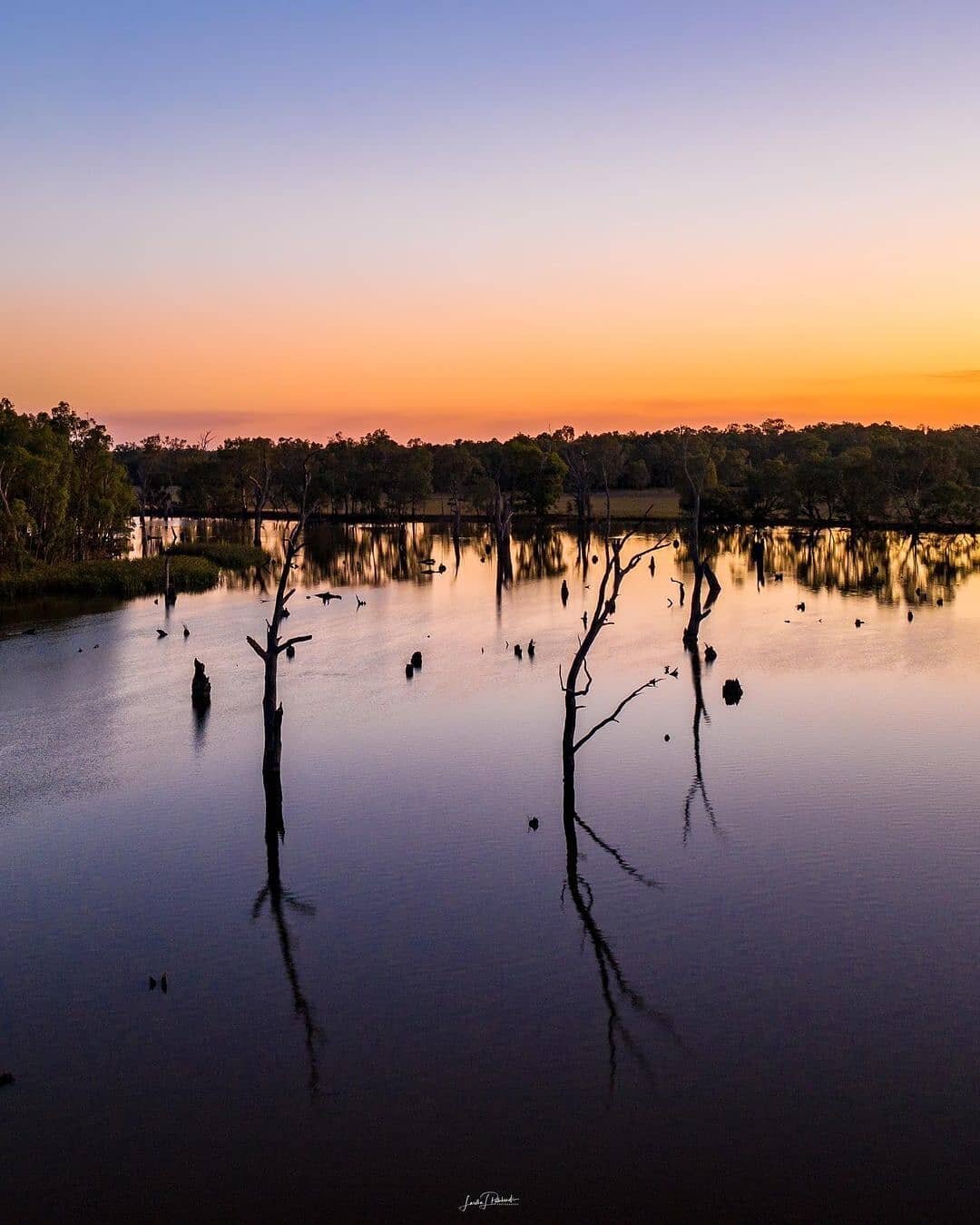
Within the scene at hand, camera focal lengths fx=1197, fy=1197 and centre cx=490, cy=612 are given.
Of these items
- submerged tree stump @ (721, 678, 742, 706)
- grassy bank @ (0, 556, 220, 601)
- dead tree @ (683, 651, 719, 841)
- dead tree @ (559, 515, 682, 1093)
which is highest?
grassy bank @ (0, 556, 220, 601)

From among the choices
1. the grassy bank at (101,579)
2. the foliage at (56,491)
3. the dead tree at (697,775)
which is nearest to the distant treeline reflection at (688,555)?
the grassy bank at (101,579)

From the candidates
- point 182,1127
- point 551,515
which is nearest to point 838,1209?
point 182,1127

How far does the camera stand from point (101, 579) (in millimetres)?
85938

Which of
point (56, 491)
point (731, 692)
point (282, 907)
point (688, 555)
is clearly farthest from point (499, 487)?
point (282, 907)

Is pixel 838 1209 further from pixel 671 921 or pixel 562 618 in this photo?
pixel 562 618

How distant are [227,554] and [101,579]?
2507cm

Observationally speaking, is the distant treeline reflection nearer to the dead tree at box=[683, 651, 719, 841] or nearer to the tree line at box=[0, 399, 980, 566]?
the tree line at box=[0, 399, 980, 566]

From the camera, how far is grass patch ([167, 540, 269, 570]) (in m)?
109

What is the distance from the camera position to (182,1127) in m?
19.1

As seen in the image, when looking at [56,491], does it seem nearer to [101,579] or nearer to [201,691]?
[101,579]

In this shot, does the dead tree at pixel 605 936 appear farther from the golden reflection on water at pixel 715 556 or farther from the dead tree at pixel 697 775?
the golden reflection on water at pixel 715 556

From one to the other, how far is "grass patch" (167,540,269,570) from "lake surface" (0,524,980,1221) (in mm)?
57914

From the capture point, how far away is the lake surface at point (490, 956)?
18.2 m

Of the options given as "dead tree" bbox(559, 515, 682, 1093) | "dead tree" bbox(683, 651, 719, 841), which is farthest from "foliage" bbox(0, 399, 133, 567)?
"dead tree" bbox(559, 515, 682, 1093)
